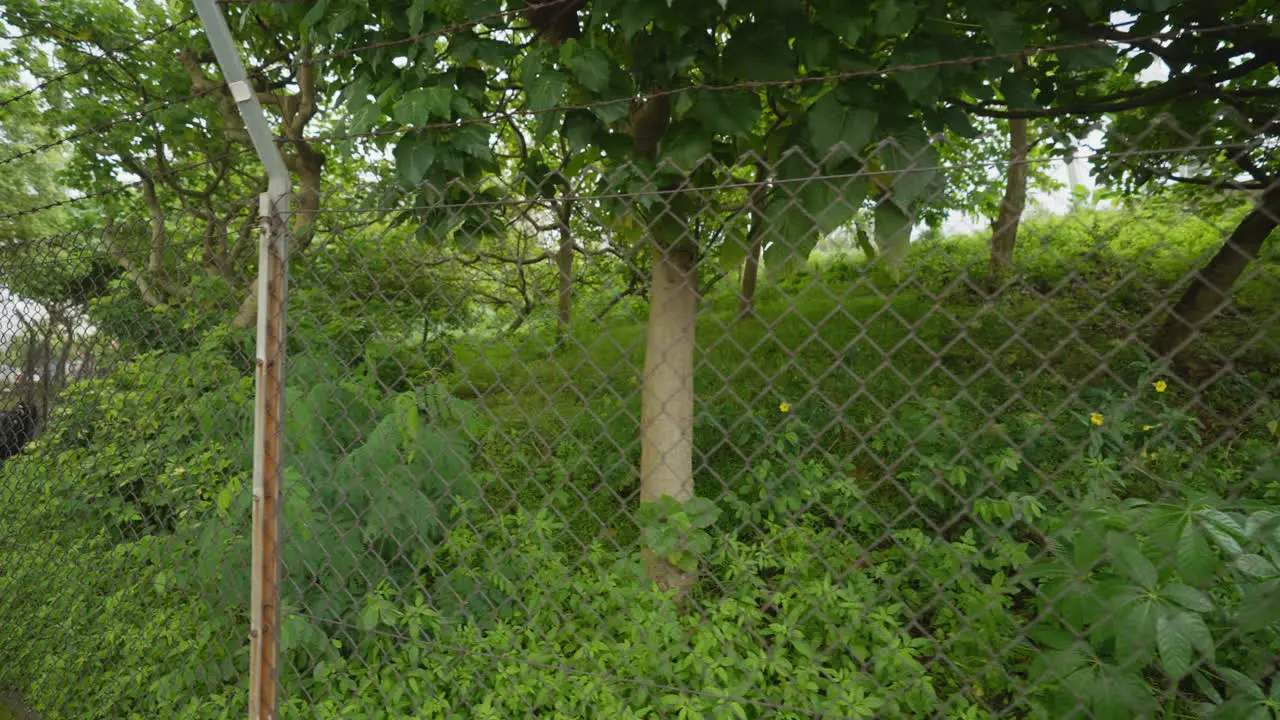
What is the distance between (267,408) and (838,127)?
1.82 m

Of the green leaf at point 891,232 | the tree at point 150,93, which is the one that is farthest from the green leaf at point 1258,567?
the tree at point 150,93

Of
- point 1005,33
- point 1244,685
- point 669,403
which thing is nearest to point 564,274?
point 669,403

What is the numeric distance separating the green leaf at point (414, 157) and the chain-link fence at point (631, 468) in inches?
0.7

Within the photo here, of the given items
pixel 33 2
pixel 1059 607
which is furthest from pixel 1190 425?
pixel 33 2

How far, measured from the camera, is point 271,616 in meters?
1.90

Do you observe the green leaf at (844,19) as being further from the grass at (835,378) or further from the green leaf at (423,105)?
the grass at (835,378)

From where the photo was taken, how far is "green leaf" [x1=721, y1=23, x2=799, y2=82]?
203 cm

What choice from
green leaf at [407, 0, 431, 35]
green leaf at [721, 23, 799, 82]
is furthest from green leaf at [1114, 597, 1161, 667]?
green leaf at [407, 0, 431, 35]

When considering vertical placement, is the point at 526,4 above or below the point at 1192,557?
above

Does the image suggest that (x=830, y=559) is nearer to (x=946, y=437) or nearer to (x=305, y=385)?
(x=946, y=437)

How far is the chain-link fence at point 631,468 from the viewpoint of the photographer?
174cm

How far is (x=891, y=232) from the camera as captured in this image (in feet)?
5.61

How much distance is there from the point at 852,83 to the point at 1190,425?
9.00ft

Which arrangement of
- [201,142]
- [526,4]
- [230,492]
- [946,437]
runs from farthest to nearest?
[201,142]
[946,437]
[526,4]
[230,492]
